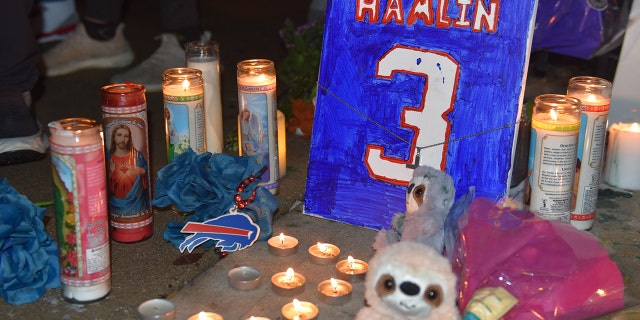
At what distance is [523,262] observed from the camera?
1872 mm

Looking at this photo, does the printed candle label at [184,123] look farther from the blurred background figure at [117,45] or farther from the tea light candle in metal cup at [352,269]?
the blurred background figure at [117,45]

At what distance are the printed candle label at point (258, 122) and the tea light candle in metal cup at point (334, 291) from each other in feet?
2.02

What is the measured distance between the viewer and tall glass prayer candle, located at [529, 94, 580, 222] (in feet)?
→ 7.34

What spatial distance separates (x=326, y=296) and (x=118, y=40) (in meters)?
2.64

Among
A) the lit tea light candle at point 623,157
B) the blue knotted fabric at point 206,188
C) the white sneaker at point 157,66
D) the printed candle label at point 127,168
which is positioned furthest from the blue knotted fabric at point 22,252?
the lit tea light candle at point 623,157

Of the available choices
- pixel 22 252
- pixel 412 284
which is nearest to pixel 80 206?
pixel 22 252

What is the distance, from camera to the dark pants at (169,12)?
3.85 metres

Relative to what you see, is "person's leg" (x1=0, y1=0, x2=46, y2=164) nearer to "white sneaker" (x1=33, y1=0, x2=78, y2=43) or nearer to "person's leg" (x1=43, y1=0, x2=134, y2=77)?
"person's leg" (x1=43, y1=0, x2=134, y2=77)

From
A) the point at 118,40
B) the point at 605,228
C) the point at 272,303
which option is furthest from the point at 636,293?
the point at 118,40

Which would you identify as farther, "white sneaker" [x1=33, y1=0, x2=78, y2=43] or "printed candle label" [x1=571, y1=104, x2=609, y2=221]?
"white sneaker" [x1=33, y1=0, x2=78, y2=43]

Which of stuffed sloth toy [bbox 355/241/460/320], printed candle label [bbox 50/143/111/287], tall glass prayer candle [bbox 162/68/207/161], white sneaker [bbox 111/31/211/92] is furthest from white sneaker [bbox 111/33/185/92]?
stuffed sloth toy [bbox 355/241/460/320]

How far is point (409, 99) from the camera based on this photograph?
7.66 feet

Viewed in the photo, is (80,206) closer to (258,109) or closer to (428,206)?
(258,109)

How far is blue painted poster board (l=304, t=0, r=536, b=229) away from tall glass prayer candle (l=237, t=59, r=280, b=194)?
162 mm
